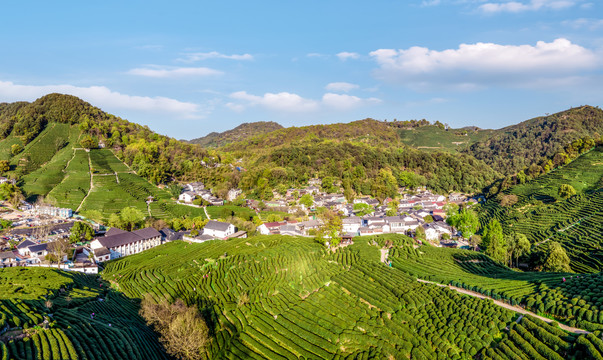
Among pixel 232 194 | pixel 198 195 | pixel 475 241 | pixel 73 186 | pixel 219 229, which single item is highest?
pixel 73 186

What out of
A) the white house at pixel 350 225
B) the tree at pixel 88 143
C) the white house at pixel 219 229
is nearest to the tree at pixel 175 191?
the white house at pixel 219 229

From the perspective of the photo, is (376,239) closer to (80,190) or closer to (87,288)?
(87,288)

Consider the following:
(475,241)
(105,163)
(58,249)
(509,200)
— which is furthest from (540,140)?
(58,249)

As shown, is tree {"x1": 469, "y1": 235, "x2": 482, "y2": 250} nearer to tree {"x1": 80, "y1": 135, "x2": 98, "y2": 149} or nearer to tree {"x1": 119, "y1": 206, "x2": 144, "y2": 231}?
tree {"x1": 119, "y1": 206, "x2": 144, "y2": 231}

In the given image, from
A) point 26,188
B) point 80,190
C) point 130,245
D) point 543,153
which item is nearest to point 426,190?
point 543,153

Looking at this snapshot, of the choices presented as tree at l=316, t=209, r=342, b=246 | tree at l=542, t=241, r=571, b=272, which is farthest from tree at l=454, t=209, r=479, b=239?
tree at l=316, t=209, r=342, b=246

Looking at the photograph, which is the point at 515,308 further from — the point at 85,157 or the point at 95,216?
the point at 85,157

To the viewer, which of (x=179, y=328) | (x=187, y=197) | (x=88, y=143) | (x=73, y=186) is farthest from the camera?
(x=88, y=143)
